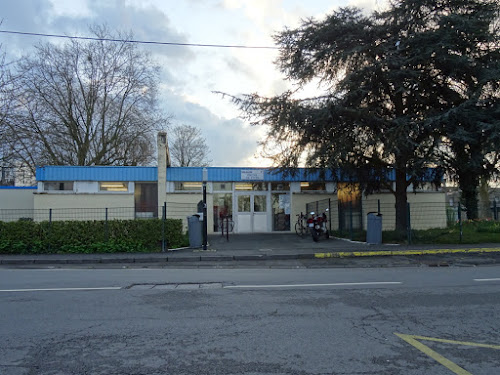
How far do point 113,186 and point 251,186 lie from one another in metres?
7.30

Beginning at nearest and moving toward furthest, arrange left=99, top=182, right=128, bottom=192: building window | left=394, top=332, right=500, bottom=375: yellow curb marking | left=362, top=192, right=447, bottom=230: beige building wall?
left=394, top=332, right=500, bottom=375: yellow curb marking, left=362, top=192, right=447, bottom=230: beige building wall, left=99, top=182, right=128, bottom=192: building window

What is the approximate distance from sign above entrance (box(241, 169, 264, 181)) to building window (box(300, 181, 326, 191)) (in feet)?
7.62

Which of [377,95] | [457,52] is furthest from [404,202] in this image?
[457,52]

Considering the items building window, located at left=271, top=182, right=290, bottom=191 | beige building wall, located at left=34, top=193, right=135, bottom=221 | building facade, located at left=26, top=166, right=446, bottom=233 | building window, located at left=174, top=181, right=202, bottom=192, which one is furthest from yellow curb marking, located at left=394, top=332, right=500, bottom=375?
building window, located at left=174, top=181, right=202, bottom=192

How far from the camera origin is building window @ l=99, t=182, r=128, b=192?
2142 cm

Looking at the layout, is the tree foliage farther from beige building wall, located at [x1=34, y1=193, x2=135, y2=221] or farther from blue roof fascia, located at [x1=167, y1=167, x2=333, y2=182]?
beige building wall, located at [x1=34, y1=193, x2=135, y2=221]

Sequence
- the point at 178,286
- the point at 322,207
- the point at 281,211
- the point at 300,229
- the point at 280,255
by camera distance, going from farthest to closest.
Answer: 1. the point at 281,211
2. the point at 322,207
3. the point at 300,229
4. the point at 280,255
5. the point at 178,286

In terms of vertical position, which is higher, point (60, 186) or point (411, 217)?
point (60, 186)

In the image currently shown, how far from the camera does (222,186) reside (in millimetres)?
21906

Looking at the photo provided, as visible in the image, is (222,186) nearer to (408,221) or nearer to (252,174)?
(252,174)

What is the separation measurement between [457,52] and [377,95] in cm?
310

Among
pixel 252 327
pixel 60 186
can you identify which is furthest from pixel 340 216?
pixel 252 327

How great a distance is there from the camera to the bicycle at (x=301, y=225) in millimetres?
19891

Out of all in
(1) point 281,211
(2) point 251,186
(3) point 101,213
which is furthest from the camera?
(1) point 281,211
